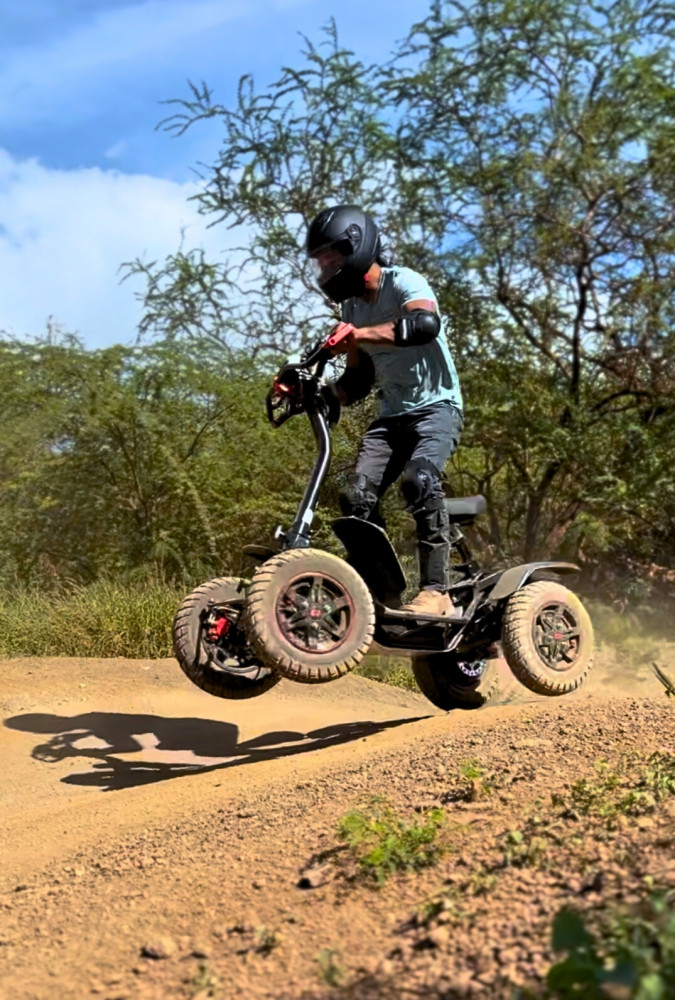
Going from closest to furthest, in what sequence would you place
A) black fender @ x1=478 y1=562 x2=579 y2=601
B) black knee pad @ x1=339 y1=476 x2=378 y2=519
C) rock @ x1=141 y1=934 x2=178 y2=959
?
1. rock @ x1=141 y1=934 x2=178 y2=959
2. black knee pad @ x1=339 y1=476 x2=378 y2=519
3. black fender @ x1=478 y1=562 x2=579 y2=601

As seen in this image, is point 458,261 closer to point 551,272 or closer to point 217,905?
point 551,272

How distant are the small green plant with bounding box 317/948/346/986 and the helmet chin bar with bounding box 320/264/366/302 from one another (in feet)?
11.3

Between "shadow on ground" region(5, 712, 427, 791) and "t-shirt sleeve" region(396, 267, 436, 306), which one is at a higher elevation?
"t-shirt sleeve" region(396, 267, 436, 306)

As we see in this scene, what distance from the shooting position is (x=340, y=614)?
13.4 feet

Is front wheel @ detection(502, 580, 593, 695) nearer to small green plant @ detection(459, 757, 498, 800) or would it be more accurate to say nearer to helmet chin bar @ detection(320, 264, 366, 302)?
small green plant @ detection(459, 757, 498, 800)

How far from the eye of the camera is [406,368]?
16.0 ft

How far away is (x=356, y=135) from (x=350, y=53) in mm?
901

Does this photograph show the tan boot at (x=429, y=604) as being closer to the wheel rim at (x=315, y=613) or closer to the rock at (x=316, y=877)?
the wheel rim at (x=315, y=613)

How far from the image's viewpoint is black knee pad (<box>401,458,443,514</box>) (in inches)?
182

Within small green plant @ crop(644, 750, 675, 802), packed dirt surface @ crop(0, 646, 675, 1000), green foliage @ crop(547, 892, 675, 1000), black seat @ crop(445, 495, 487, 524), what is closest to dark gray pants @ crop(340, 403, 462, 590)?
black seat @ crop(445, 495, 487, 524)

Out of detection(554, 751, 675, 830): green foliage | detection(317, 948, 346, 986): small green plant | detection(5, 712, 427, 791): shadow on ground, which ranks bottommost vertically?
detection(5, 712, 427, 791): shadow on ground

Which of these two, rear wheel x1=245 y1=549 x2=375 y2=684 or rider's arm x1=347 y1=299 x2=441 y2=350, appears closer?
rear wheel x1=245 y1=549 x2=375 y2=684

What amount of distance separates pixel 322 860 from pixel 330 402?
9.00 feet

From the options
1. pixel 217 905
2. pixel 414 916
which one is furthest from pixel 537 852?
pixel 217 905
